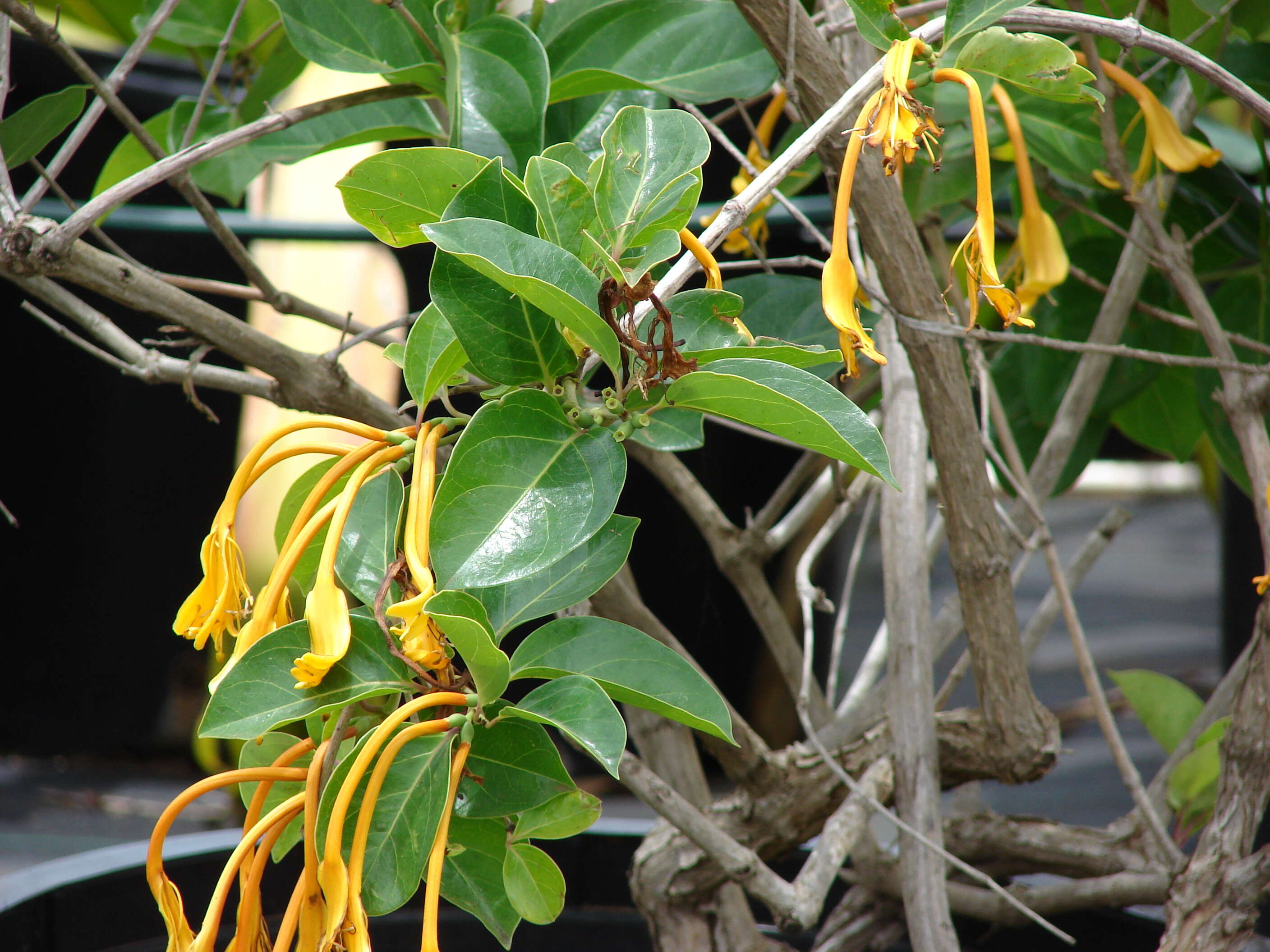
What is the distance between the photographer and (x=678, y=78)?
36 centimetres

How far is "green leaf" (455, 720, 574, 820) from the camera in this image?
9.7 inches

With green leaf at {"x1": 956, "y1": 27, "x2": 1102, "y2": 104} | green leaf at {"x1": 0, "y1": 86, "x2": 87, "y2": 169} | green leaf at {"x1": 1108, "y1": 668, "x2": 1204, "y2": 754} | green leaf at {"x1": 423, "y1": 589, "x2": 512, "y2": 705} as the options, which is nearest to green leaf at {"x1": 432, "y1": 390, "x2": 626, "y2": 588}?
green leaf at {"x1": 423, "y1": 589, "x2": 512, "y2": 705}

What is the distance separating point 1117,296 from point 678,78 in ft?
0.74

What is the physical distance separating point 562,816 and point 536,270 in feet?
0.43

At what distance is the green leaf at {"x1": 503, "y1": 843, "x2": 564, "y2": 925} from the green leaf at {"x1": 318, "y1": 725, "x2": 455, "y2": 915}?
41 millimetres

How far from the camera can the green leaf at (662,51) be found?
36 cm

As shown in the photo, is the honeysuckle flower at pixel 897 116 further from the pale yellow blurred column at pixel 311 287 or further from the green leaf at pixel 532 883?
Result: the pale yellow blurred column at pixel 311 287

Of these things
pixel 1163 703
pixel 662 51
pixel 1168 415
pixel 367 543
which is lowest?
pixel 1163 703

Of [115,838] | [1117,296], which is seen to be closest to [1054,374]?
[1117,296]

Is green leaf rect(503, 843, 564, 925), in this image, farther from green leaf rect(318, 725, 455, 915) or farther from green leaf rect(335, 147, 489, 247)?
green leaf rect(335, 147, 489, 247)

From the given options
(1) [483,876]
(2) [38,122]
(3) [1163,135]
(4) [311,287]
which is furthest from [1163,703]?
(4) [311,287]

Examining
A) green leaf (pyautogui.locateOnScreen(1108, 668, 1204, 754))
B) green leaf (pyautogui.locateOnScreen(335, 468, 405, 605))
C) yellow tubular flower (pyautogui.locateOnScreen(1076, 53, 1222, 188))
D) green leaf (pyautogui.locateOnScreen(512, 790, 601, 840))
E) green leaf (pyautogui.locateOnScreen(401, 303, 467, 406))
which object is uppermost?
yellow tubular flower (pyautogui.locateOnScreen(1076, 53, 1222, 188))

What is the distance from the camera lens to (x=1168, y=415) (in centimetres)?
57

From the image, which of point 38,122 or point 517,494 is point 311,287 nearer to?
point 38,122
